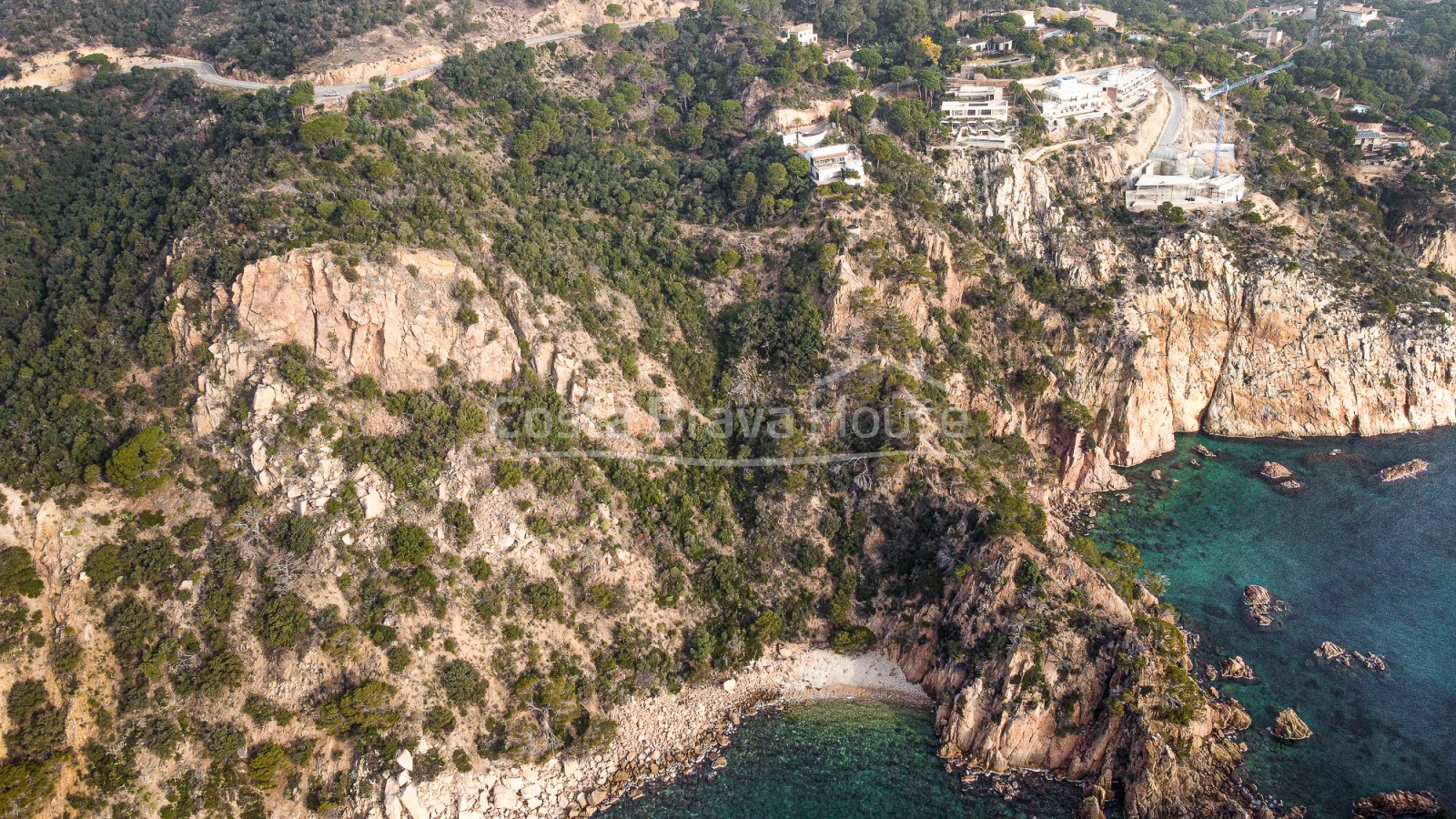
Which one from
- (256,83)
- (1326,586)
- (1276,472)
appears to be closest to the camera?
(1326,586)

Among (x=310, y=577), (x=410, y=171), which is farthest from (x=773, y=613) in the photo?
(x=410, y=171)

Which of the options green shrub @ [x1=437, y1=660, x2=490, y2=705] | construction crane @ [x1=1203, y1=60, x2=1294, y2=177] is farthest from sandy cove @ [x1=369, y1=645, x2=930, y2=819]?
construction crane @ [x1=1203, y1=60, x2=1294, y2=177]

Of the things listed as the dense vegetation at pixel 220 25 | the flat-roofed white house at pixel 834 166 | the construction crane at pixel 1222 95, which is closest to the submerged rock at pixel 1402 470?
the construction crane at pixel 1222 95

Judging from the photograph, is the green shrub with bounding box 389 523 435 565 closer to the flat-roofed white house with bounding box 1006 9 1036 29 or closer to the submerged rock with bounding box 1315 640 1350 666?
the submerged rock with bounding box 1315 640 1350 666

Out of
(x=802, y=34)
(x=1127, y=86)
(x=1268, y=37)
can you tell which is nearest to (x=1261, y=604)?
(x=1127, y=86)

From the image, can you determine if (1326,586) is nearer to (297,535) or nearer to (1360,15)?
(297,535)

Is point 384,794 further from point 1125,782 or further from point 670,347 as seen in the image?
point 1125,782
